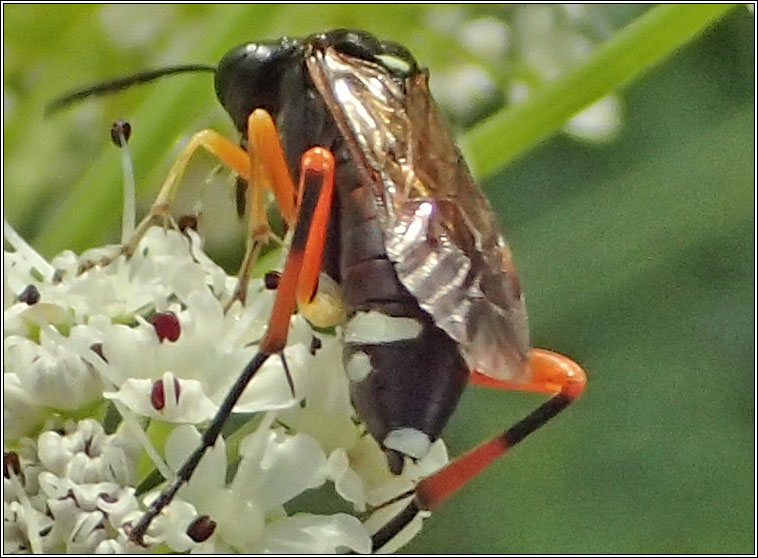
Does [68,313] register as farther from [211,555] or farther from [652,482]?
[652,482]

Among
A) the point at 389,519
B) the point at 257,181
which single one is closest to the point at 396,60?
the point at 257,181

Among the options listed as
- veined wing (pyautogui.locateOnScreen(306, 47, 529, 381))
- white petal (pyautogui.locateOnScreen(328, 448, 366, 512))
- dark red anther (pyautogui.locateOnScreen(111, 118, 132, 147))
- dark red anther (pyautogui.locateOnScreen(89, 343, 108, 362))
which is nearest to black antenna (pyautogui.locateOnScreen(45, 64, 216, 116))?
dark red anther (pyautogui.locateOnScreen(111, 118, 132, 147))

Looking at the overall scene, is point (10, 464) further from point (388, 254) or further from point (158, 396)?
point (388, 254)

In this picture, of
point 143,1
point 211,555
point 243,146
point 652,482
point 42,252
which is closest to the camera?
point 211,555

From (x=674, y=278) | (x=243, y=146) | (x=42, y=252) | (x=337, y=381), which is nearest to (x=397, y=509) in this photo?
(x=337, y=381)

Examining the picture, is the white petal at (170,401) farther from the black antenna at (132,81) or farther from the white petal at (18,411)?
the black antenna at (132,81)
